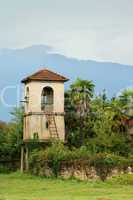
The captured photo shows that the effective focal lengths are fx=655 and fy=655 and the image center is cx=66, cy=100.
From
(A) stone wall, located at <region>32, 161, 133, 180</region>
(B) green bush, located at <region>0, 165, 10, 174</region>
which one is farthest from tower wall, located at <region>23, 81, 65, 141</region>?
(A) stone wall, located at <region>32, 161, 133, 180</region>

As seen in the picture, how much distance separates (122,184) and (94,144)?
Answer: 8.12 m

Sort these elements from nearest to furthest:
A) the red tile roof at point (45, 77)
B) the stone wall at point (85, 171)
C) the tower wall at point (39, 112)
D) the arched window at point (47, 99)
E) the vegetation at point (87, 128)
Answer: the stone wall at point (85, 171) < the vegetation at point (87, 128) < the tower wall at point (39, 112) < the red tile roof at point (45, 77) < the arched window at point (47, 99)

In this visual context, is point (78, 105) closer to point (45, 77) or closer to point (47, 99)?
point (47, 99)

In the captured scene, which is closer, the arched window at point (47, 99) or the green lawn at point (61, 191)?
the green lawn at point (61, 191)

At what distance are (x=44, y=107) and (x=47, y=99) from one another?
69 cm

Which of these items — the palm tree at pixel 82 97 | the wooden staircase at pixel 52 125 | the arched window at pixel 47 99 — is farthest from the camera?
the palm tree at pixel 82 97

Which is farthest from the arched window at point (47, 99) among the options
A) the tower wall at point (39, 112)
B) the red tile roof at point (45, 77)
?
the red tile roof at point (45, 77)

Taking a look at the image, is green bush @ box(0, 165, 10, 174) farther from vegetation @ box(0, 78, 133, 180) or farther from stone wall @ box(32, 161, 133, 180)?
stone wall @ box(32, 161, 133, 180)

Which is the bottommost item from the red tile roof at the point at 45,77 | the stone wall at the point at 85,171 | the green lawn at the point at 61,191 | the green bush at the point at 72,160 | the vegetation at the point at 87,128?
the green lawn at the point at 61,191

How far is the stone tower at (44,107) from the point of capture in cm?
4047

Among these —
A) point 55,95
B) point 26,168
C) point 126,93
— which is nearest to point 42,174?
point 26,168

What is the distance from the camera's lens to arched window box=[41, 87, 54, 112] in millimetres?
→ 41250

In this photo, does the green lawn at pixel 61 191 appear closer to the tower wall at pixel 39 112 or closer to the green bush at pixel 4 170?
the tower wall at pixel 39 112

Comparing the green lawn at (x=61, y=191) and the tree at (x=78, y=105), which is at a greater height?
the tree at (x=78, y=105)
